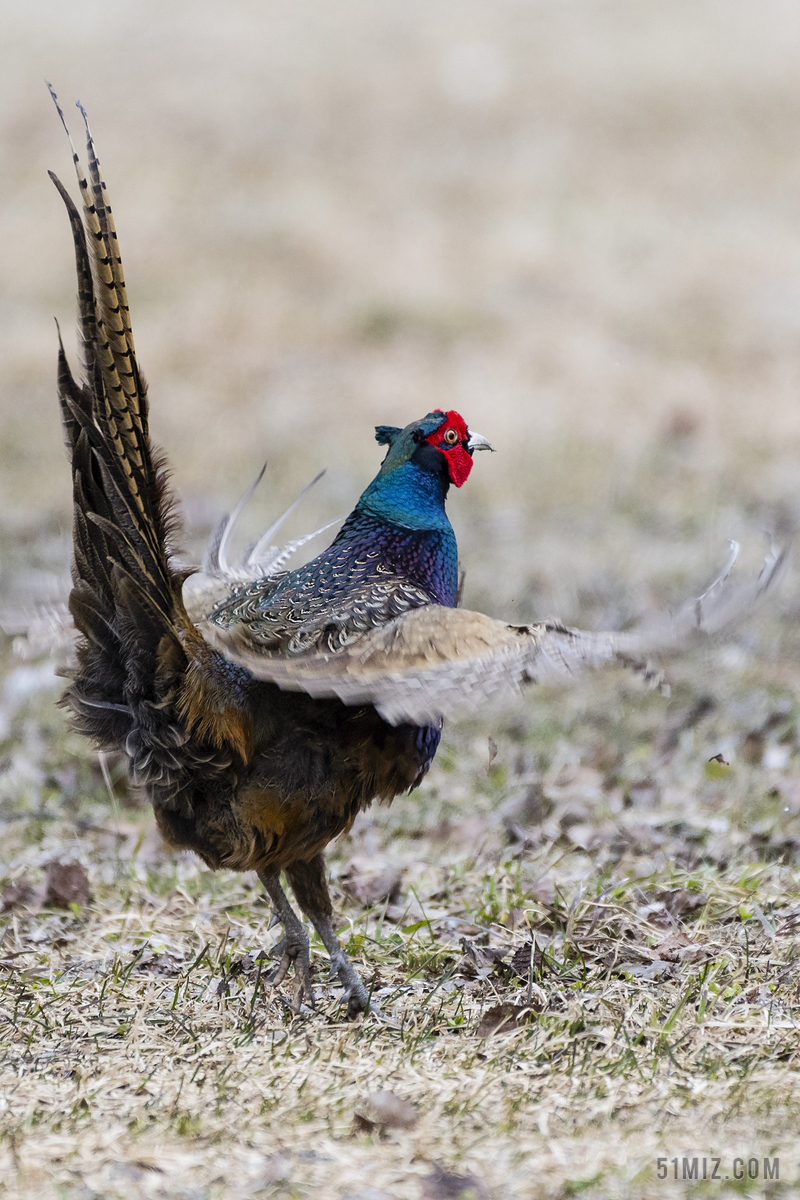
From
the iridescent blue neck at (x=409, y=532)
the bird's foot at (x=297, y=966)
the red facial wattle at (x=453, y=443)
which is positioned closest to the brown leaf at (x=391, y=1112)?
the bird's foot at (x=297, y=966)

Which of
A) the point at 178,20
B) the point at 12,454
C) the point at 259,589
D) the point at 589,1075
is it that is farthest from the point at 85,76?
the point at 589,1075

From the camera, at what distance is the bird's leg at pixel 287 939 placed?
139 inches

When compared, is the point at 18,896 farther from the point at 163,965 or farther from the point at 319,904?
the point at 319,904

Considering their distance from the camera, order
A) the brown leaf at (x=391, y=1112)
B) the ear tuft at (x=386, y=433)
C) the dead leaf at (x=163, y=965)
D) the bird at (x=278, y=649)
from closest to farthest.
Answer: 1. the brown leaf at (x=391, y=1112)
2. the bird at (x=278, y=649)
3. the dead leaf at (x=163, y=965)
4. the ear tuft at (x=386, y=433)

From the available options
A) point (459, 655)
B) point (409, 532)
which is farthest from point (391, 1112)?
point (409, 532)

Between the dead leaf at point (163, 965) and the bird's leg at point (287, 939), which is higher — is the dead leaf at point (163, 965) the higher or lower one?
the lower one

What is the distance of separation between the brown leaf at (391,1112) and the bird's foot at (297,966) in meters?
0.74

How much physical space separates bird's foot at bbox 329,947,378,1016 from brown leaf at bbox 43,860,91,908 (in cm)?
112

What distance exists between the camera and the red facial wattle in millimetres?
3660

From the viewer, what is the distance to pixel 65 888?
13.8ft

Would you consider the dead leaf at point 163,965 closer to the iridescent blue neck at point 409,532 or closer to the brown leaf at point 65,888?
the brown leaf at point 65,888

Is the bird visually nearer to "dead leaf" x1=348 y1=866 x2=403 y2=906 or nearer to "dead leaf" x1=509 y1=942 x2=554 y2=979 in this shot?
"dead leaf" x1=509 y1=942 x2=554 y2=979

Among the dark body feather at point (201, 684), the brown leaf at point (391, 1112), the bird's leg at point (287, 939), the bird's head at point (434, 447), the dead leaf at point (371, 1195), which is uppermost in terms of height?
the bird's head at point (434, 447)

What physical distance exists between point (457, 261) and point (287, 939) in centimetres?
1293
